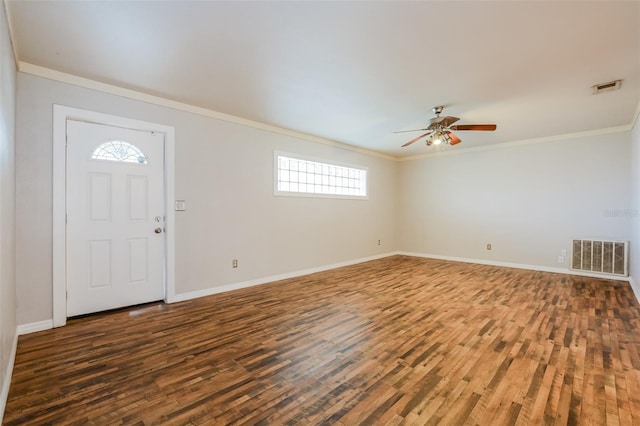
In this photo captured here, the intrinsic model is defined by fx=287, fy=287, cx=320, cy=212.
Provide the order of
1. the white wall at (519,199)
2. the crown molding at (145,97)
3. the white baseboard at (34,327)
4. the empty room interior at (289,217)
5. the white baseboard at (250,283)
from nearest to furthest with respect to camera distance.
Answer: the empty room interior at (289,217) → the white baseboard at (34,327) → the crown molding at (145,97) → the white baseboard at (250,283) → the white wall at (519,199)

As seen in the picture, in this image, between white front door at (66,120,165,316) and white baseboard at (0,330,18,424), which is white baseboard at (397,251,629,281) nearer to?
white front door at (66,120,165,316)

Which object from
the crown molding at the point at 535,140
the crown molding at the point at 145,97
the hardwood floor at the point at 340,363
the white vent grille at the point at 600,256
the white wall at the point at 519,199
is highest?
the crown molding at the point at 535,140

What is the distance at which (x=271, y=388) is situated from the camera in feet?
6.21

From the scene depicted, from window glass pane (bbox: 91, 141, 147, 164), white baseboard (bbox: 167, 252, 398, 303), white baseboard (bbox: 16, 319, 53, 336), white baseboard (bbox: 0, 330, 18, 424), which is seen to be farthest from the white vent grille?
white baseboard (bbox: 16, 319, 53, 336)

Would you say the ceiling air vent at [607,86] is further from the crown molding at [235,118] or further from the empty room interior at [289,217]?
the crown molding at [235,118]

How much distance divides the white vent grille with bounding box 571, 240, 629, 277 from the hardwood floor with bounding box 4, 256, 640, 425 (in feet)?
4.55

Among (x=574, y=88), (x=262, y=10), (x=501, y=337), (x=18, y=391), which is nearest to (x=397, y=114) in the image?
(x=574, y=88)

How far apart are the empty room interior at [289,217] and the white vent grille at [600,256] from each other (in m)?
0.03

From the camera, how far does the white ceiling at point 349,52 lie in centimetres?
200

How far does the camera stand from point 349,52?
2.51 metres

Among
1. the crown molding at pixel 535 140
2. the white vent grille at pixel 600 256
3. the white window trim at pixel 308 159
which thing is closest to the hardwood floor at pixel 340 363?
the white vent grille at pixel 600 256

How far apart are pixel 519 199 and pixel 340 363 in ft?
17.9

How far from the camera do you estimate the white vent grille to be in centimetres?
478

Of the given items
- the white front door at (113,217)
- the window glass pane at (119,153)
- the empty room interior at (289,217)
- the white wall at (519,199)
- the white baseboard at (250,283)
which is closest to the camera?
the empty room interior at (289,217)
